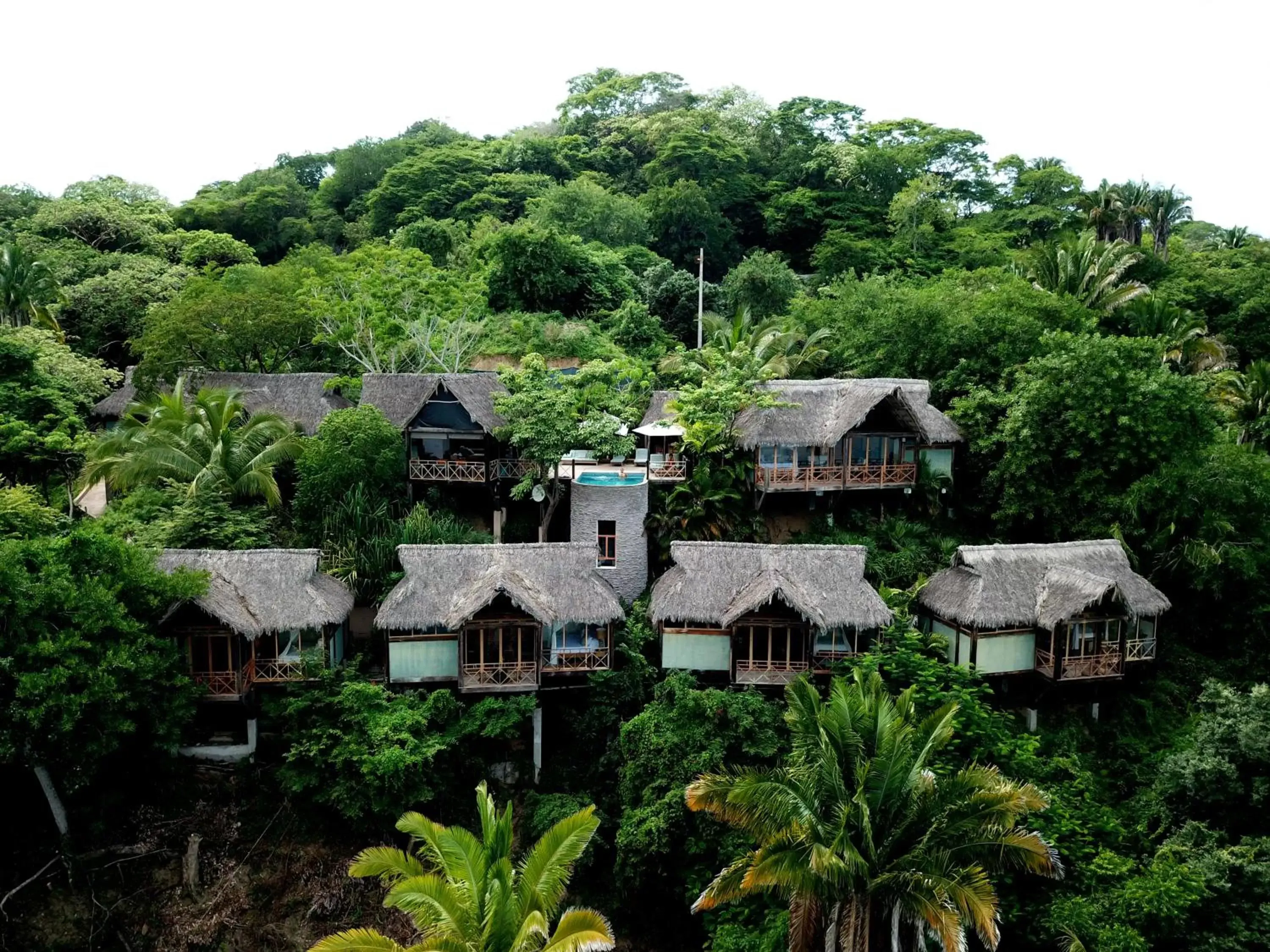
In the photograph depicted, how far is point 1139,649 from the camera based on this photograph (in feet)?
76.4

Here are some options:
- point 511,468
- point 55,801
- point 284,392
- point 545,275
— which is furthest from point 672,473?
point 55,801

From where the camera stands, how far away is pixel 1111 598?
22.5 metres

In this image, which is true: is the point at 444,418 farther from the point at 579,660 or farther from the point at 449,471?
the point at 579,660

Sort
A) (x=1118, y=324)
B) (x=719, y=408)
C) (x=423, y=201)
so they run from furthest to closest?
A: (x=423, y=201)
(x=1118, y=324)
(x=719, y=408)

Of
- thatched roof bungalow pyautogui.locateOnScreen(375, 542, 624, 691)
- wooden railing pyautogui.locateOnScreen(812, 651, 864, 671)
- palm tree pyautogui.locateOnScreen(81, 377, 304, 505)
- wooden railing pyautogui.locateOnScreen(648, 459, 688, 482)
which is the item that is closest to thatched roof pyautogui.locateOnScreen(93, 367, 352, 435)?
palm tree pyautogui.locateOnScreen(81, 377, 304, 505)

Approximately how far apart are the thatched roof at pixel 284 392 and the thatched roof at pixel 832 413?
474 inches

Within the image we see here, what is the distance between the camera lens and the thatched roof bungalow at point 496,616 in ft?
70.3

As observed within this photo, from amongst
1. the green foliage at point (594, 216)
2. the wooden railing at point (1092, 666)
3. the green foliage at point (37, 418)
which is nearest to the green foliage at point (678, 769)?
the wooden railing at point (1092, 666)

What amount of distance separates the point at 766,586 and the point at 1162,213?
1226 inches

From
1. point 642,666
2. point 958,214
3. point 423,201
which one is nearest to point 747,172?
point 958,214

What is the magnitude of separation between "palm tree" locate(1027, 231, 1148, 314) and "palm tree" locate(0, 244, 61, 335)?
34592mm

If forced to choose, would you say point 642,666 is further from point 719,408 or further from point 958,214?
point 958,214

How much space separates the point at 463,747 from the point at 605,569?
6354 mm

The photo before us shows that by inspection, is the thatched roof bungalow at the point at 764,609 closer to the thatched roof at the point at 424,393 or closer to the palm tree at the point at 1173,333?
the thatched roof at the point at 424,393
